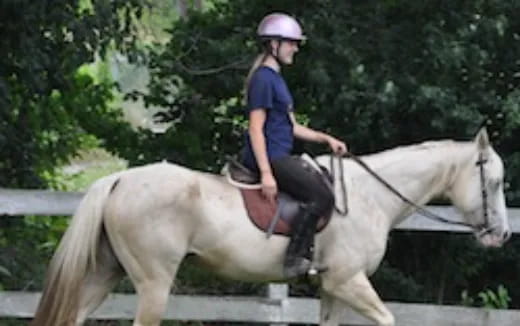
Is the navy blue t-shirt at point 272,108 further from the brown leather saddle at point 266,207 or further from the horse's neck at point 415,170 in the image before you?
the horse's neck at point 415,170

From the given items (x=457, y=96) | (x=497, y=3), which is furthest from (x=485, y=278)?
(x=497, y=3)

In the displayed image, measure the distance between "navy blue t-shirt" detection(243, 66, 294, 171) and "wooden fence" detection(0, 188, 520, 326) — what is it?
1665mm

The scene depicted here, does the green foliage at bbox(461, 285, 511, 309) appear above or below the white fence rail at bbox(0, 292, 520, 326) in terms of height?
below

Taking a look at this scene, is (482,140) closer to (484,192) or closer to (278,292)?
(484,192)

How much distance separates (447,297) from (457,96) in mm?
2060

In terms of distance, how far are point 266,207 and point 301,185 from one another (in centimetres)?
26

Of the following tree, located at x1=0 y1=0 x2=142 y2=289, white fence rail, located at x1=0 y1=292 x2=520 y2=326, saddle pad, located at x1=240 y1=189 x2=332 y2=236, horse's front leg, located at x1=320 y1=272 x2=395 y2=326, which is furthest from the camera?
tree, located at x1=0 y1=0 x2=142 y2=289

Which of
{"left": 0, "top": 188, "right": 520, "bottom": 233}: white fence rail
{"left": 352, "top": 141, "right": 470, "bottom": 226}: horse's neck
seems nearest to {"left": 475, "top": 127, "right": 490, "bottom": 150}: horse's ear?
{"left": 352, "top": 141, "right": 470, "bottom": 226}: horse's neck

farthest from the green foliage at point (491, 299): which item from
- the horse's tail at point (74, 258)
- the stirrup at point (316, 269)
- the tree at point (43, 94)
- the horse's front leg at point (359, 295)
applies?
the horse's tail at point (74, 258)

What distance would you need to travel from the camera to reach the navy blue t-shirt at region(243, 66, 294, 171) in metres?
7.49

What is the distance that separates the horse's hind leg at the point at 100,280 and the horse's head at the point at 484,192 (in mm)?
2331

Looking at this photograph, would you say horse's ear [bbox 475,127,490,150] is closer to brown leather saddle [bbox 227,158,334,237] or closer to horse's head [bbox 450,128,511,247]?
horse's head [bbox 450,128,511,247]

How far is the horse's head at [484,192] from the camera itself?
796 cm

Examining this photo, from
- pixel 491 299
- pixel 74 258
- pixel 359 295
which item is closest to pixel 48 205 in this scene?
pixel 74 258
